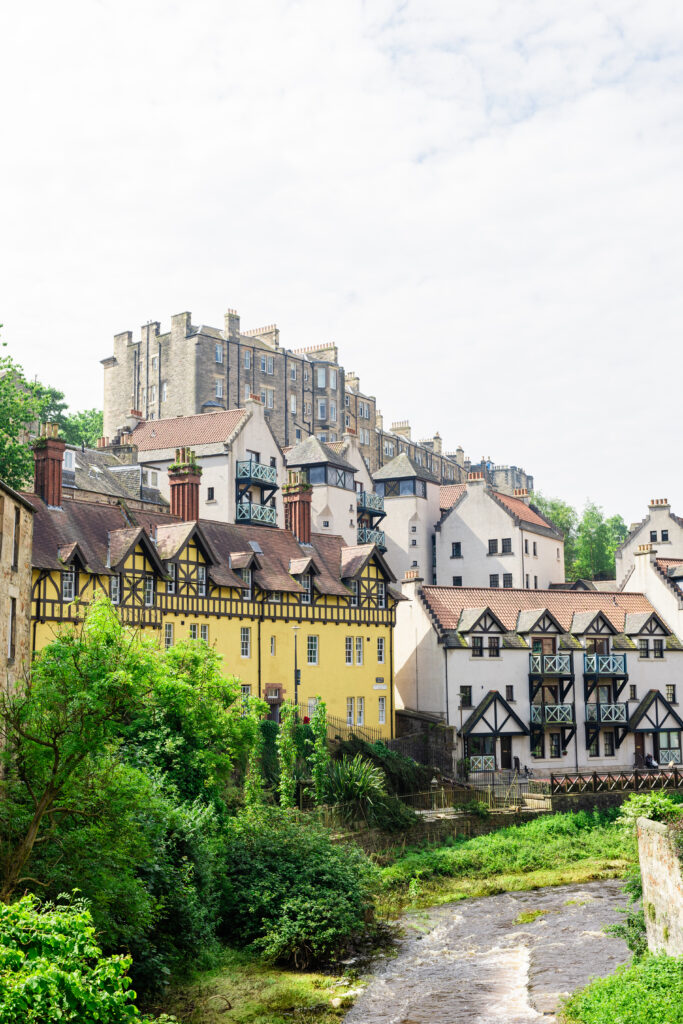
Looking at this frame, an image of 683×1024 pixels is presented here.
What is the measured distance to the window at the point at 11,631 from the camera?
92.1 ft

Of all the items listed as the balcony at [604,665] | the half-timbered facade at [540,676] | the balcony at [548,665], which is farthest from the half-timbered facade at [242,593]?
the balcony at [604,665]

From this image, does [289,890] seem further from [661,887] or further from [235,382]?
[235,382]

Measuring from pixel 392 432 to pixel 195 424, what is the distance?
46492 millimetres

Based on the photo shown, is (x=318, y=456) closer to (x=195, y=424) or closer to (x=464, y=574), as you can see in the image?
(x=195, y=424)

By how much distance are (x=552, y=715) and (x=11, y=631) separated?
109 ft

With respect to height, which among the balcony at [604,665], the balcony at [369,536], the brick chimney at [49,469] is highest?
the balcony at [369,536]

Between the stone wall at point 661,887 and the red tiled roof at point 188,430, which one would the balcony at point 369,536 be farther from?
the stone wall at point 661,887

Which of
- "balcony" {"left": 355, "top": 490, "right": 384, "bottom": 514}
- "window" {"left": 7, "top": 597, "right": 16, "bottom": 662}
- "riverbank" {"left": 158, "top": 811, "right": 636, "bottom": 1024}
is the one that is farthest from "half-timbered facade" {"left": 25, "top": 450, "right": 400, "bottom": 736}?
"balcony" {"left": 355, "top": 490, "right": 384, "bottom": 514}

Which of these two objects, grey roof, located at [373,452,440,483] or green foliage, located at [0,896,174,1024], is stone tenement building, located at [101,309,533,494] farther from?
green foliage, located at [0,896,174,1024]

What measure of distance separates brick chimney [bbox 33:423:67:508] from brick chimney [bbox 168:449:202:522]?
685 centimetres

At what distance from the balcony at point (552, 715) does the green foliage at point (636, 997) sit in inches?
1145

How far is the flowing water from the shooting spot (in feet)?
83.7

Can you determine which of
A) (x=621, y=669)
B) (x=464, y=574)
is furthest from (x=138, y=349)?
(x=621, y=669)

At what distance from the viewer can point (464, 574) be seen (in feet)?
237
